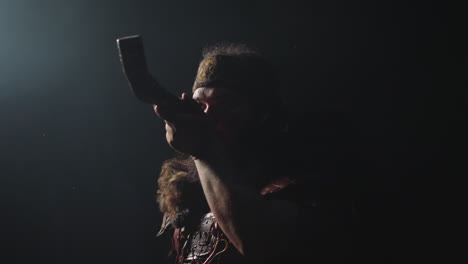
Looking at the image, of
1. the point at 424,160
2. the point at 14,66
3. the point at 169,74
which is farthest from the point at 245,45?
the point at 14,66

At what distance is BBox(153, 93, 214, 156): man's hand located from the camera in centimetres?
91

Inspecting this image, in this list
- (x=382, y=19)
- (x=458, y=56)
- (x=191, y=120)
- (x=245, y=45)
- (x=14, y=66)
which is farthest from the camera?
(x=14, y=66)

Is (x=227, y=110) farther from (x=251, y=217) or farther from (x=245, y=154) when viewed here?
(x=251, y=217)

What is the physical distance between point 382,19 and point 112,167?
147 centimetres

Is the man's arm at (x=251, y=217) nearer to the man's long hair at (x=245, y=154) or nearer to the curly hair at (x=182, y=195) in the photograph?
the man's long hair at (x=245, y=154)

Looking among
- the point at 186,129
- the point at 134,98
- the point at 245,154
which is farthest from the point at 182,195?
the point at 134,98

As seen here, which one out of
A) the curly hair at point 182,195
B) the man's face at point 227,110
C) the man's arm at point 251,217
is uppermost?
the man's face at point 227,110

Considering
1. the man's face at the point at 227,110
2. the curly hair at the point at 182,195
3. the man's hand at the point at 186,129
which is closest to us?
the man's hand at the point at 186,129

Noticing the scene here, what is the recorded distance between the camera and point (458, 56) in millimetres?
1241

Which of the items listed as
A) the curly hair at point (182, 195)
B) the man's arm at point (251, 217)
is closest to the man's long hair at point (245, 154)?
the curly hair at point (182, 195)

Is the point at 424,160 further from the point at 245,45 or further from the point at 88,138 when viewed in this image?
the point at 88,138

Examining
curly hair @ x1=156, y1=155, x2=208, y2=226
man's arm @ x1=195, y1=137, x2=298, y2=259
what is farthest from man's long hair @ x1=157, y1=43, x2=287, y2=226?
man's arm @ x1=195, y1=137, x2=298, y2=259

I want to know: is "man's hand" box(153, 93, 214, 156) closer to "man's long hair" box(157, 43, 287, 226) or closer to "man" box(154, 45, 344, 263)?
"man" box(154, 45, 344, 263)

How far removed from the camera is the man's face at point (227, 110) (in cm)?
113
